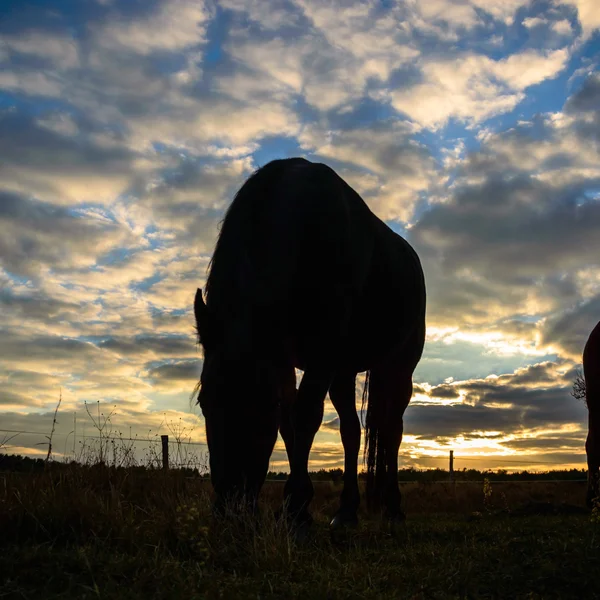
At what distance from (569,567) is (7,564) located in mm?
3549

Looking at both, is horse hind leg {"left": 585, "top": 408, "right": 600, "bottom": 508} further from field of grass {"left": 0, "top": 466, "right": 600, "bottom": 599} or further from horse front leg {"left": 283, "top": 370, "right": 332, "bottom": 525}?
horse front leg {"left": 283, "top": 370, "right": 332, "bottom": 525}

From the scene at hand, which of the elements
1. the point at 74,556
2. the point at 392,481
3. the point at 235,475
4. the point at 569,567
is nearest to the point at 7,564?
the point at 74,556

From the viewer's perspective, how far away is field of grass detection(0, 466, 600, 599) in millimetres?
3531

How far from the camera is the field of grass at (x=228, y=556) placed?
3531 millimetres

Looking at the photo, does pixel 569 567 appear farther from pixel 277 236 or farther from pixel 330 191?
pixel 330 191

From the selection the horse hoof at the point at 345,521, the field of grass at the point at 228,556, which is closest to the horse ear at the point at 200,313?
the field of grass at the point at 228,556

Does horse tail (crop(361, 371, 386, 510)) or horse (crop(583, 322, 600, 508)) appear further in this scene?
horse (crop(583, 322, 600, 508))

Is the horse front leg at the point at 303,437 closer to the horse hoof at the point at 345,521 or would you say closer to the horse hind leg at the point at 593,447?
the horse hoof at the point at 345,521

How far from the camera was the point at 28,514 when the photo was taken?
4906 mm

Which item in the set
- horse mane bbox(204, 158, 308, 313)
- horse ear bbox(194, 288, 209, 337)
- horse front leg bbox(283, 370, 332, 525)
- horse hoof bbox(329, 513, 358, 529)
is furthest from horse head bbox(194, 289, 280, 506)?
horse hoof bbox(329, 513, 358, 529)

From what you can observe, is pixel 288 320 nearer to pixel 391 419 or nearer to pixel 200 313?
pixel 200 313

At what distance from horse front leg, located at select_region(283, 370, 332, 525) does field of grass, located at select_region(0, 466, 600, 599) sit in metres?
0.37

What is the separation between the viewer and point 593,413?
1073cm

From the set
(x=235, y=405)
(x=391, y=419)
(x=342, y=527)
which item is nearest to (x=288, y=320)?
(x=235, y=405)
